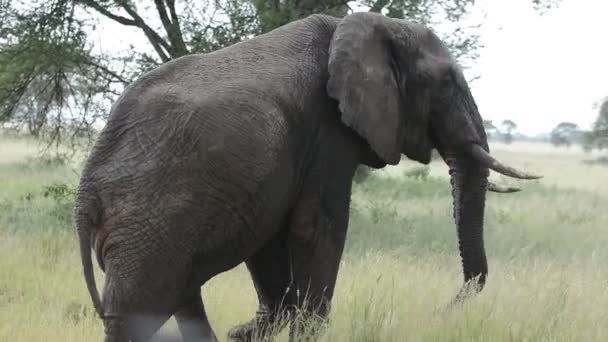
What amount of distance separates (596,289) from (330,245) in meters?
3.26

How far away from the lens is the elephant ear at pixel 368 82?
377 centimetres

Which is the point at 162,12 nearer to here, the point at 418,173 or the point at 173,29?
the point at 173,29

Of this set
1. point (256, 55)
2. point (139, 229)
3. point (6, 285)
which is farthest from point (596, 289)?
point (6, 285)

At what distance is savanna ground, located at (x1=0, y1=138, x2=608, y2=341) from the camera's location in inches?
174

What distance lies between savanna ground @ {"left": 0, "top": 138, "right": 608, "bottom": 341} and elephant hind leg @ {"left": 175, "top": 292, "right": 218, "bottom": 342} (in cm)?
67

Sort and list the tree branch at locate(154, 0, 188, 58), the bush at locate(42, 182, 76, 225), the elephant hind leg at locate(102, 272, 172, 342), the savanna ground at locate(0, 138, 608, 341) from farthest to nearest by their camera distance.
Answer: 1. the tree branch at locate(154, 0, 188, 58)
2. the bush at locate(42, 182, 76, 225)
3. the savanna ground at locate(0, 138, 608, 341)
4. the elephant hind leg at locate(102, 272, 172, 342)

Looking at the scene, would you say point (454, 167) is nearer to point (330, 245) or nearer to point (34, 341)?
point (330, 245)

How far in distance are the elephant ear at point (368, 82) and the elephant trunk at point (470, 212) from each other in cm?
59

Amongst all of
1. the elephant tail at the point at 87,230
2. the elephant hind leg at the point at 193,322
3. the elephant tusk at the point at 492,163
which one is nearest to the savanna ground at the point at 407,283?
the elephant hind leg at the point at 193,322

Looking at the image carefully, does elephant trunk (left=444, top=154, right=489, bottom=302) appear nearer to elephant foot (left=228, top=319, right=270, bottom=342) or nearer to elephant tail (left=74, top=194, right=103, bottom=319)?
elephant foot (left=228, top=319, right=270, bottom=342)

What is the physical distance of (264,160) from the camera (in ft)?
11.1

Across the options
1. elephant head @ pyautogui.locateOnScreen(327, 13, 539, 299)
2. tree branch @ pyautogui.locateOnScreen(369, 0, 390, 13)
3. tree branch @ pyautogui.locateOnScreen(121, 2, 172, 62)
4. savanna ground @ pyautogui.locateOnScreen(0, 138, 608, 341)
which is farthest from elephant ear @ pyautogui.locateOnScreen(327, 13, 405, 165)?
tree branch @ pyautogui.locateOnScreen(121, 2, 172, 62)

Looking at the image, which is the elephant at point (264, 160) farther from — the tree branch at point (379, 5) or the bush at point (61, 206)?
the bush at point (61, 206)

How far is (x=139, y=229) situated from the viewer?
3.11m
